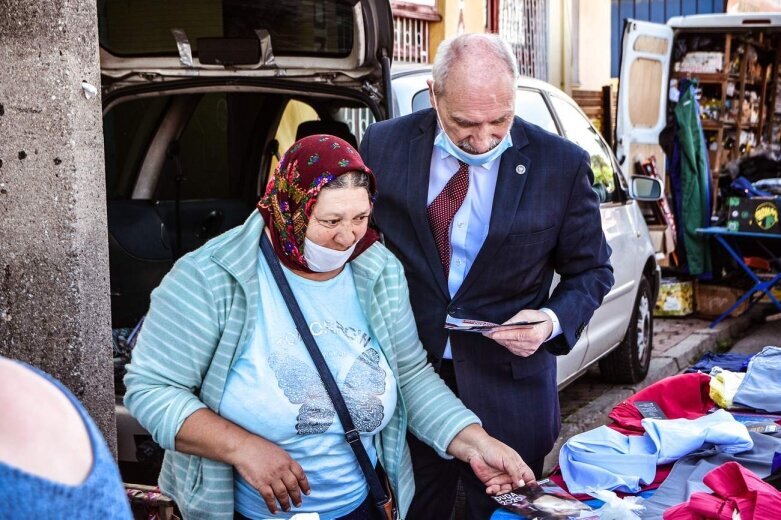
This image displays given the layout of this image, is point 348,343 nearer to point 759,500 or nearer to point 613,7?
point 759,500

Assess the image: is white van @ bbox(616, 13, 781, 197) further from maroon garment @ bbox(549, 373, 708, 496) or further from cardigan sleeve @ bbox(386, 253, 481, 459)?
cardigan sleeve @ bbox(386, 253, 481, 459)

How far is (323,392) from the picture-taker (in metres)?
2.36

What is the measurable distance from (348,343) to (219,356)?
33 cm

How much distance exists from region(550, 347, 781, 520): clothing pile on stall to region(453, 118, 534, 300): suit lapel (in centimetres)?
57

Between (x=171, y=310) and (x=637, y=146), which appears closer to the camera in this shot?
(x=171, y=310)

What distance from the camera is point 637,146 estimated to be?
33.5 feet

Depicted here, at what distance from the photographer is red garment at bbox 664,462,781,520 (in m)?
2.27

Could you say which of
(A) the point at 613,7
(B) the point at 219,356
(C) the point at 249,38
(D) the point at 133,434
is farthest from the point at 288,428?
(A) the point at 613,7

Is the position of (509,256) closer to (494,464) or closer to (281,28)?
(494,464)

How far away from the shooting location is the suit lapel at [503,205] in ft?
9.56

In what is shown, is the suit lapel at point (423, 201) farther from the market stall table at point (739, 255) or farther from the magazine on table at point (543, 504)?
the market stall table at point (739, 255)

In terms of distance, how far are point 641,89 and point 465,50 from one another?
7655 mm

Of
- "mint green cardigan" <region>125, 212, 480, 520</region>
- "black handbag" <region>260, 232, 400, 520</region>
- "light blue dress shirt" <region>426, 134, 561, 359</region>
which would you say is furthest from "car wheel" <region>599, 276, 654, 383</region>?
"mint green cardigan" <region>125, 212, 480, 520</region>

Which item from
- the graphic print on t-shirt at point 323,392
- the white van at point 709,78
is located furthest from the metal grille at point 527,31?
the graphic print on t-shirt at point 323,392
